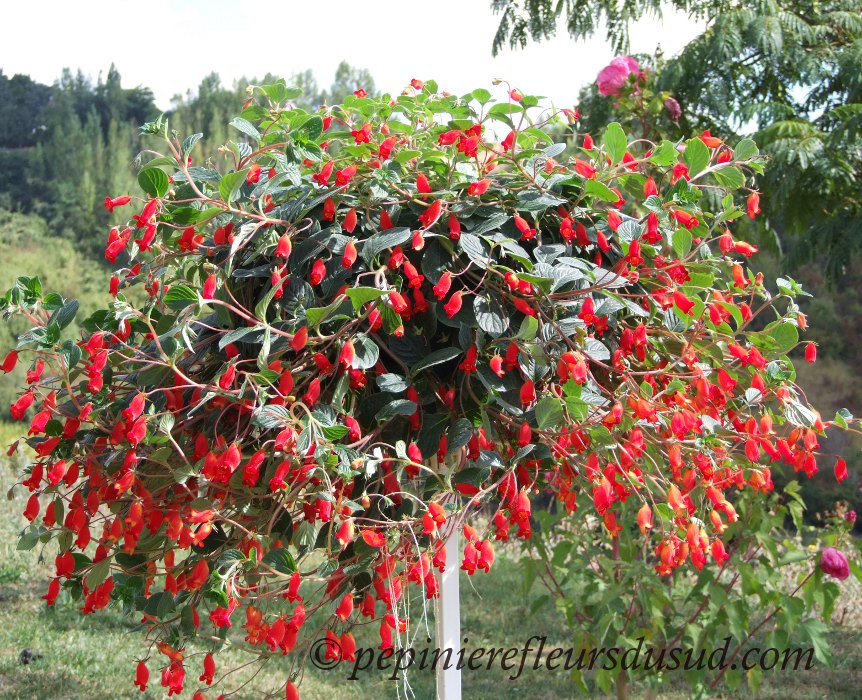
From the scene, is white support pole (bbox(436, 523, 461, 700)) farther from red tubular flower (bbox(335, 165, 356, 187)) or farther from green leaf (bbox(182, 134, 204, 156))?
green leaf (bbox(182, 134, 204, 156))

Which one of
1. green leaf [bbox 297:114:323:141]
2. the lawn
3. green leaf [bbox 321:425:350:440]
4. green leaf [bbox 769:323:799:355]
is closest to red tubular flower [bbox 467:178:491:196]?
green leaf [bbox 297:114:323:141]

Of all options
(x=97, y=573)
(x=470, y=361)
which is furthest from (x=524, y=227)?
(x=97, y=573)

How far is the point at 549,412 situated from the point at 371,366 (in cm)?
20

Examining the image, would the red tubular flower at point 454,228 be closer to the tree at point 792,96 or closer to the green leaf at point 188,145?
the green leaf at point 188,145

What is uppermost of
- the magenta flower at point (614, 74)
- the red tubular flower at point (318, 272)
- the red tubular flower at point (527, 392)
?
the magenta flower at point (614, 74)

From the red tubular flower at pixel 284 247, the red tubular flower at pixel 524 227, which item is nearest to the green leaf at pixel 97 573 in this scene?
the red tubular flower at pixel 284 247

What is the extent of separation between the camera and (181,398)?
104 cm

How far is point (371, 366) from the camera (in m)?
0.92

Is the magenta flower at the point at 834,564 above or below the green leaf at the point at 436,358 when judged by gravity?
below

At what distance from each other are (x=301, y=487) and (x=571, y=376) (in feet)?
1.07

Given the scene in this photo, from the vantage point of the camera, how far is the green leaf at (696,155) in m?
1.08

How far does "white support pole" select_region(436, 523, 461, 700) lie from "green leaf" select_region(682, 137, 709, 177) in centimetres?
61

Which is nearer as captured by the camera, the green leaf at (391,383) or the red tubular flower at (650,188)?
the green leaf at (391,383)

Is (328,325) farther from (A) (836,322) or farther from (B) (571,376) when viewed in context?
(A) (836,322)
